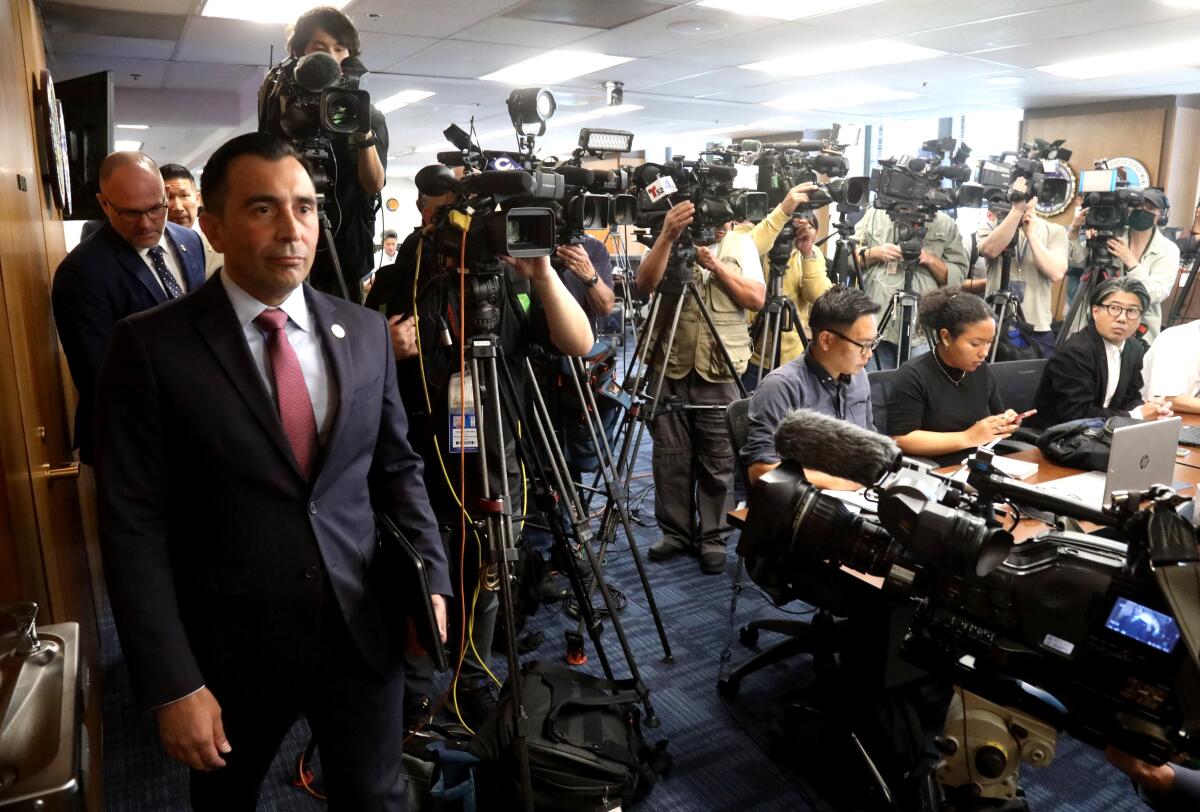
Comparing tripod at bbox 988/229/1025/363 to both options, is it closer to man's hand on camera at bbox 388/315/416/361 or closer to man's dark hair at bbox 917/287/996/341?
man's dark hair at bbox 917/287/996/341

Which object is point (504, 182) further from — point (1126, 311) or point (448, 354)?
point (1126, 311)

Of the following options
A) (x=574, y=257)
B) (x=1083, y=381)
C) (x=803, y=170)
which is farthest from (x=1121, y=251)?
(x=574, y=257)

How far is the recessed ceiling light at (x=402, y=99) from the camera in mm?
7559

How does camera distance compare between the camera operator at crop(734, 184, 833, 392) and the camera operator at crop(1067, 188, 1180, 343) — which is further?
the camera operator at crop(1067, 188, 1180, 343)

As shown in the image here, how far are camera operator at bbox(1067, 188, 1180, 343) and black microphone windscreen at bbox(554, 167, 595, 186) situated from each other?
10.9ft

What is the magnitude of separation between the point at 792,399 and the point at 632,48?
14.0 ft

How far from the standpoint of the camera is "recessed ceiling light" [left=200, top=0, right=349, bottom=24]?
14.9 ft

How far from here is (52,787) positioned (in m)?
0.59

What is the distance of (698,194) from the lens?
9.74ft

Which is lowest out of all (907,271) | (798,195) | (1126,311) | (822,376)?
(822,376)

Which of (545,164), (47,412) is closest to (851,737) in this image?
(545,164)

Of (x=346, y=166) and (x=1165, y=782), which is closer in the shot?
(x=1165, y=782)

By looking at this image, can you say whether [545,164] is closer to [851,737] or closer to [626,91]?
[851,737]

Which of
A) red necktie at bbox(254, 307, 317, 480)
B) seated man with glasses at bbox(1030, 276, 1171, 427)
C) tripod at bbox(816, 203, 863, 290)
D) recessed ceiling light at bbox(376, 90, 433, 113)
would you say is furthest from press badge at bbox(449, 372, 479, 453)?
recessed ceiling light at bbox(376, 90, 433, 113)
